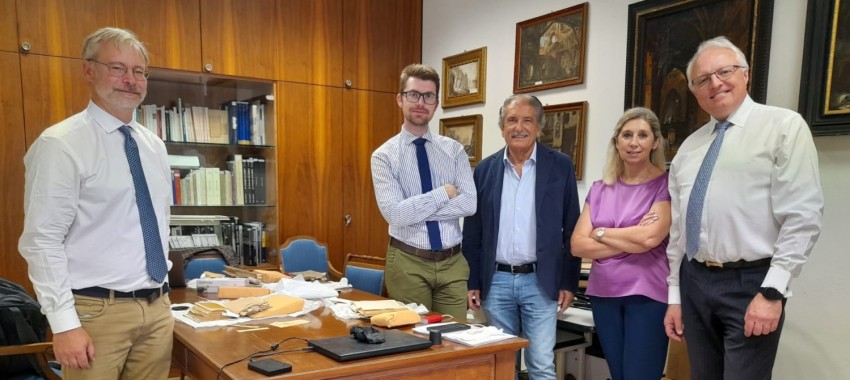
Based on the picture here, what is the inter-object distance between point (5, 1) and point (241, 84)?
1382 millimetres

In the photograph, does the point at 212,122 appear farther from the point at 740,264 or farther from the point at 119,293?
the point at 740,264

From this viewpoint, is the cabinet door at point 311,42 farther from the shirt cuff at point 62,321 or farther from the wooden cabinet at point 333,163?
the shirt cuff at point 62,321

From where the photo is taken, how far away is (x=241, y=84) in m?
3.87

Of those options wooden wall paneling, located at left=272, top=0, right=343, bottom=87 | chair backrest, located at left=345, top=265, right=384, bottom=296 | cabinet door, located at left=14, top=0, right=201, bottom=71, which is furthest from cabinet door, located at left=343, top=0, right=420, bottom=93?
chair backrest, located at left=345, top=265, right=384, bottom=296

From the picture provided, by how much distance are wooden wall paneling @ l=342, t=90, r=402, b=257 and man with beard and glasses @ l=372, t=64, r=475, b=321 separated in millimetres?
1880

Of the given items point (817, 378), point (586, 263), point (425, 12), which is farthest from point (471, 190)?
point (425, 12)

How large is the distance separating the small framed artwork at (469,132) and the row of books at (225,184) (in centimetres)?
147

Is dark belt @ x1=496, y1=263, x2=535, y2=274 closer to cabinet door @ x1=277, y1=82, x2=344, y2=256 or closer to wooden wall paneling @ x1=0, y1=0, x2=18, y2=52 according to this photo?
cabinet door @ x1=277, y1=82, x2=344, y2=256

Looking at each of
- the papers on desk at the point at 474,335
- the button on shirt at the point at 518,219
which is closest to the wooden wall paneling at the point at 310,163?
the button on shirt at the point at 518,219

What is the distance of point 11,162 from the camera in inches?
121

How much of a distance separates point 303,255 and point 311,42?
1577 millimetres

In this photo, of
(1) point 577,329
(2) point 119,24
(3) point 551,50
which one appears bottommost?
(1) point 577,329

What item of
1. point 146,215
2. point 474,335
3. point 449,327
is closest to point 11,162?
point 146,215

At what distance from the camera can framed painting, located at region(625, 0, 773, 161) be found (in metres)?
2.37
